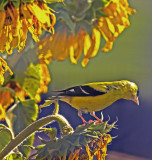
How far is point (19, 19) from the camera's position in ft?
1.37

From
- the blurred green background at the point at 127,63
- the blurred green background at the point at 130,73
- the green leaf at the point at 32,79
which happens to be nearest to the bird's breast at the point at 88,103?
the green leaf at the point at 32,79

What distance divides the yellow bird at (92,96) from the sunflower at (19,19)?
68mm

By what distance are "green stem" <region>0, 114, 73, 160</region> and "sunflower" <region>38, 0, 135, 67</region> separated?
0.34 ft

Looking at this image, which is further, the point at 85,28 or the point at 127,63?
the point at 127,63

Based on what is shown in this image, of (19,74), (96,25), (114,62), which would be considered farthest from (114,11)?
(114,62)

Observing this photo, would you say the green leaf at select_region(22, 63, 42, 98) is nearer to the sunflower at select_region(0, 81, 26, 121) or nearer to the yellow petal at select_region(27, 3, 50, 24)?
the sunflower at select_region(0, 81, 26, 121)

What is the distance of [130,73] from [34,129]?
166 centimetres

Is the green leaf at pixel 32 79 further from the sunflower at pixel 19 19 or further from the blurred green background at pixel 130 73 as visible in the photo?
the blurred green background at pixel 130 73

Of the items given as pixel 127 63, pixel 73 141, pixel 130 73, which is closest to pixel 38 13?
pixel 73 141

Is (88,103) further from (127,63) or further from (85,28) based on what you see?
(127,63)

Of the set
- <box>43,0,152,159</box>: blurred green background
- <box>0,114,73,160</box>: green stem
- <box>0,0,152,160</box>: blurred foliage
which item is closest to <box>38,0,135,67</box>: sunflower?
<box>0,0,152,160</box>: blurred foliage

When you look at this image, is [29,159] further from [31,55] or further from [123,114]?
[123,114]

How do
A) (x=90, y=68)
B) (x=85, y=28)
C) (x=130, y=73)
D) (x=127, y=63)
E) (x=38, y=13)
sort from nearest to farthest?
(x=38, y=13) → (x=85, y=28) → (x=90, y=68) → (x=130, y=73) → (x=127, y=63)

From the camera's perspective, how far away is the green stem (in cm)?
42
